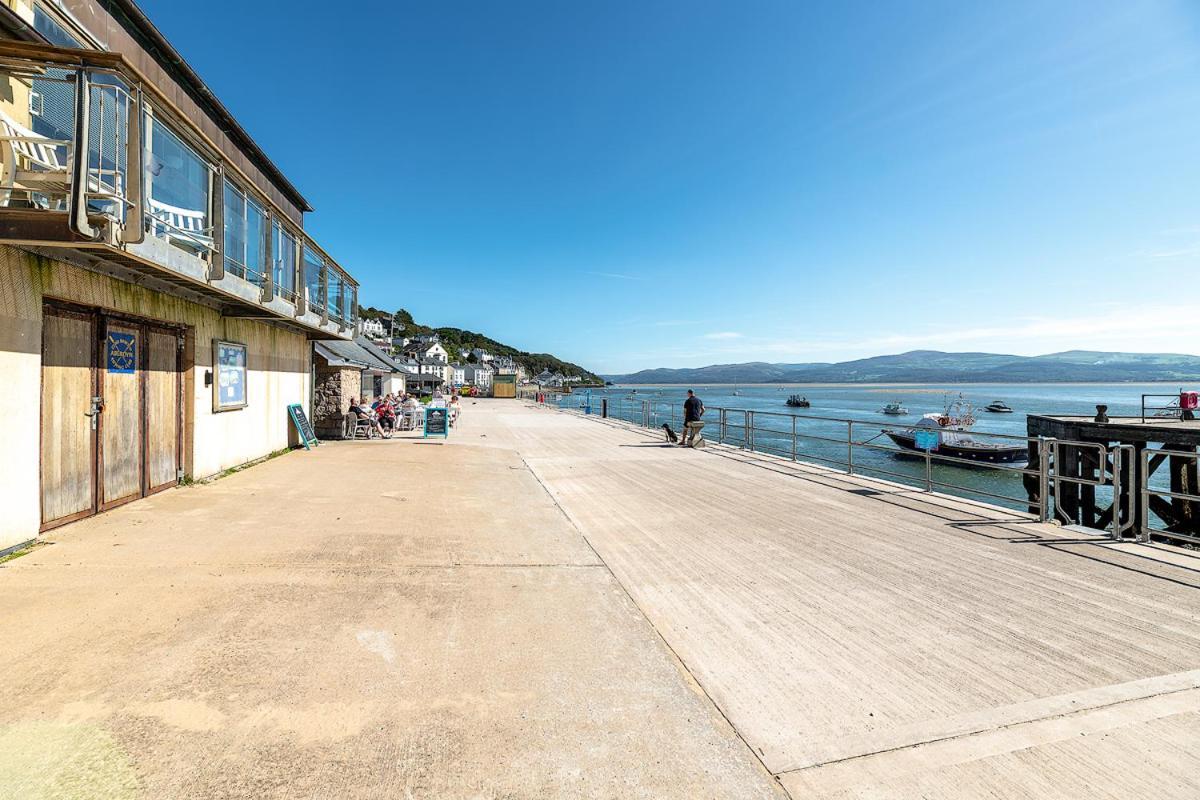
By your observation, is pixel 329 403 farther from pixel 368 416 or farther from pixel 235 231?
pixel 235 231

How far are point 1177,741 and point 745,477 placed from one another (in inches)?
268

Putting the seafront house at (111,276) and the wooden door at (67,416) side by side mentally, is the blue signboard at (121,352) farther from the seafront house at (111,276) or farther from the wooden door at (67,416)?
the wooden door at (67,416)

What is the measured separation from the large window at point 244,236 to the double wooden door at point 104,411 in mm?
1297

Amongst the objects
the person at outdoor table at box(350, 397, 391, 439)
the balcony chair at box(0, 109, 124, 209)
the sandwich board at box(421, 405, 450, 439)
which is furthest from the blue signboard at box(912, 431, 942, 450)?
the person at outdoor table at box(350, 397, 391, 439)

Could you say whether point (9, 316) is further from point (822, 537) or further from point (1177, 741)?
point (1177, 741)

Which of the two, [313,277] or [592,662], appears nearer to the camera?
[592,662]

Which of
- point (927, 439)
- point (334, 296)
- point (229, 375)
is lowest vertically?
point (927, 439)

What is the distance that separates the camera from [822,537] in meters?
5.50

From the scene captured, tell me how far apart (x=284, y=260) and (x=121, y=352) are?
374 cm

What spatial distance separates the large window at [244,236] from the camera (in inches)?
285

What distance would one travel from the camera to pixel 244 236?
7.80m

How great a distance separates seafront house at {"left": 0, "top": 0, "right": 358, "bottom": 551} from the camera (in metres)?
4.46

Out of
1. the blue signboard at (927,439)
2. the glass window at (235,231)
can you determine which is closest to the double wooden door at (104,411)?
the glass window at (235,231)

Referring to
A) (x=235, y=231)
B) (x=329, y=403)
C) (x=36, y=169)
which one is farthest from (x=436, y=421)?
(x=36, y=169)
